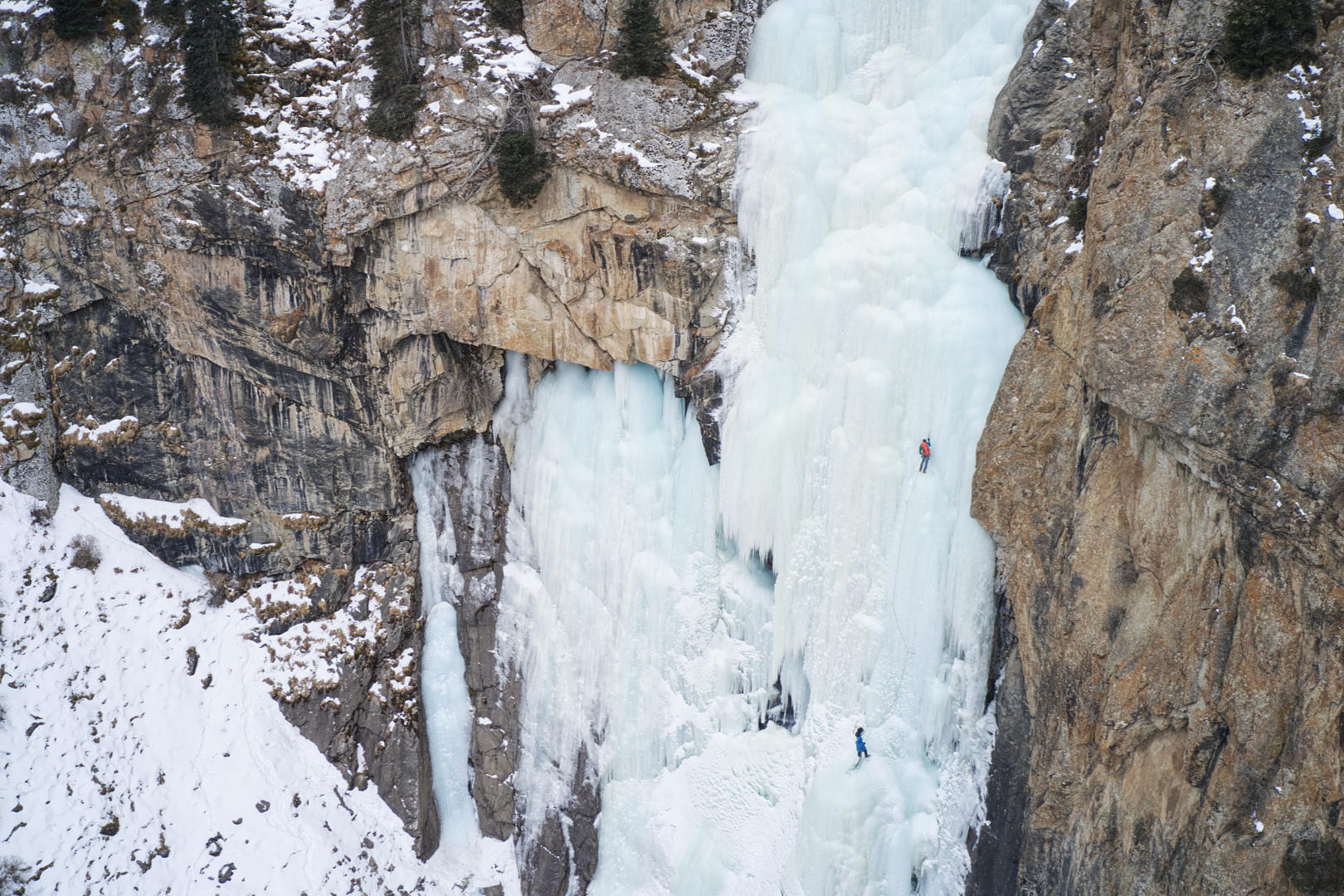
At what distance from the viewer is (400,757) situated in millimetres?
16750

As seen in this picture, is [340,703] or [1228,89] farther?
[340,703]

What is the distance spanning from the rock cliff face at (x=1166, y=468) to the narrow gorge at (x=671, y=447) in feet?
0.16

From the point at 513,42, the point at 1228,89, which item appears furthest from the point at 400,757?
the point at 1228,89

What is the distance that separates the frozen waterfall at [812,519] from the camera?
39.8ft

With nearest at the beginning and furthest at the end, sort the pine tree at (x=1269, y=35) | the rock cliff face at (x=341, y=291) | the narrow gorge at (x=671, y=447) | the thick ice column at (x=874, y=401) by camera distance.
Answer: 1. the pine tree at (x=1269, y=35)
2. the narrow gorge at (x=671, y=447)
3. the thick ice column at (x=874, y=401)
4. the rock cliff face at (x=341, y=291)

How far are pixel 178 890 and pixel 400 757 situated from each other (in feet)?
13.2

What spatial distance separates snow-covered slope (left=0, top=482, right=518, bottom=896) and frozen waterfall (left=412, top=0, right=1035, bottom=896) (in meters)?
4.24

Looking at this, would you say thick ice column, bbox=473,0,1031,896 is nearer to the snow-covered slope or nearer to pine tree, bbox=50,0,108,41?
the snow-covered slope

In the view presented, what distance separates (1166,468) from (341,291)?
12667 mm

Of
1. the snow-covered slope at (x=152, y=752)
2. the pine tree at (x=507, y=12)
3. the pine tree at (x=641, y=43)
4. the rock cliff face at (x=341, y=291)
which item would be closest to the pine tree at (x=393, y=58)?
the rock cliff face at (x=341, y=291)

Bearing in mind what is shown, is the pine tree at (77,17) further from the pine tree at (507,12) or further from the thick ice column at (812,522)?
the thick ice column at (812,522)

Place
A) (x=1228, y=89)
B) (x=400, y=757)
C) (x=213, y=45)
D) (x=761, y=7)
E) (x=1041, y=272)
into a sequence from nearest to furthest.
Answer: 1. (x=1228, y=89)
2. (x=1041, y=272)
3. (x=761, y=7)
4. (x=213, y=45)
5. (x=400, y=757)

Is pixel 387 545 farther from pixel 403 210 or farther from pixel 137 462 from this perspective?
pixel 403 210

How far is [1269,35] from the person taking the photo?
8.18 meters
